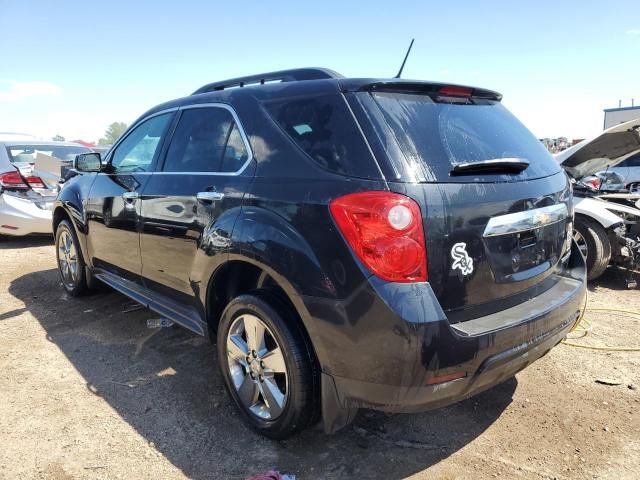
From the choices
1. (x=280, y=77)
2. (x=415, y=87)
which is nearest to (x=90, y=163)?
(x=280, y=77)

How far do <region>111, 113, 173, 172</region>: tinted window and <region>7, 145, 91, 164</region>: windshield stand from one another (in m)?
4.49

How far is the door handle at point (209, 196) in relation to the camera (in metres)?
2.72

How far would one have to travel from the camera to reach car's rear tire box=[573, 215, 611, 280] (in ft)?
16.6

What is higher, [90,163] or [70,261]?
[90,163]

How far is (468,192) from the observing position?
2.14 metres

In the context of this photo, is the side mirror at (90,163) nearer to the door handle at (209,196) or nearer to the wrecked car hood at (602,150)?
the door handle at (209,196)

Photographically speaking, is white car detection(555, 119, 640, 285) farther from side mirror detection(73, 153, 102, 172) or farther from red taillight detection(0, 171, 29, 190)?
red taillight detection(0, 171, 29, 190)

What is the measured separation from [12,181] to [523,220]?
293 inches

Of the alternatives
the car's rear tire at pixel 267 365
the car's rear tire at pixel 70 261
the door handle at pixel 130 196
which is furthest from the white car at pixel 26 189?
the car's rear tire at pixel 267 365

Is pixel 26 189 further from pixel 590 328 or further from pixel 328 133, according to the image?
pixel 590 328

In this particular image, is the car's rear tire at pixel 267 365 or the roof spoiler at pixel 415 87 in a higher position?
the roof spoiler at pixel 415 87

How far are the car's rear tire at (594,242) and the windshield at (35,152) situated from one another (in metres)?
7.64

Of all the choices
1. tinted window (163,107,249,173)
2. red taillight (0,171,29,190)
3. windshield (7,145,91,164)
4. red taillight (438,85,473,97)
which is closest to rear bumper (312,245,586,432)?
red taillight (438,85,473,97)

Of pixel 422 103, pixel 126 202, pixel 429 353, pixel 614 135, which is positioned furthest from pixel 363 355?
pixel 614 135
